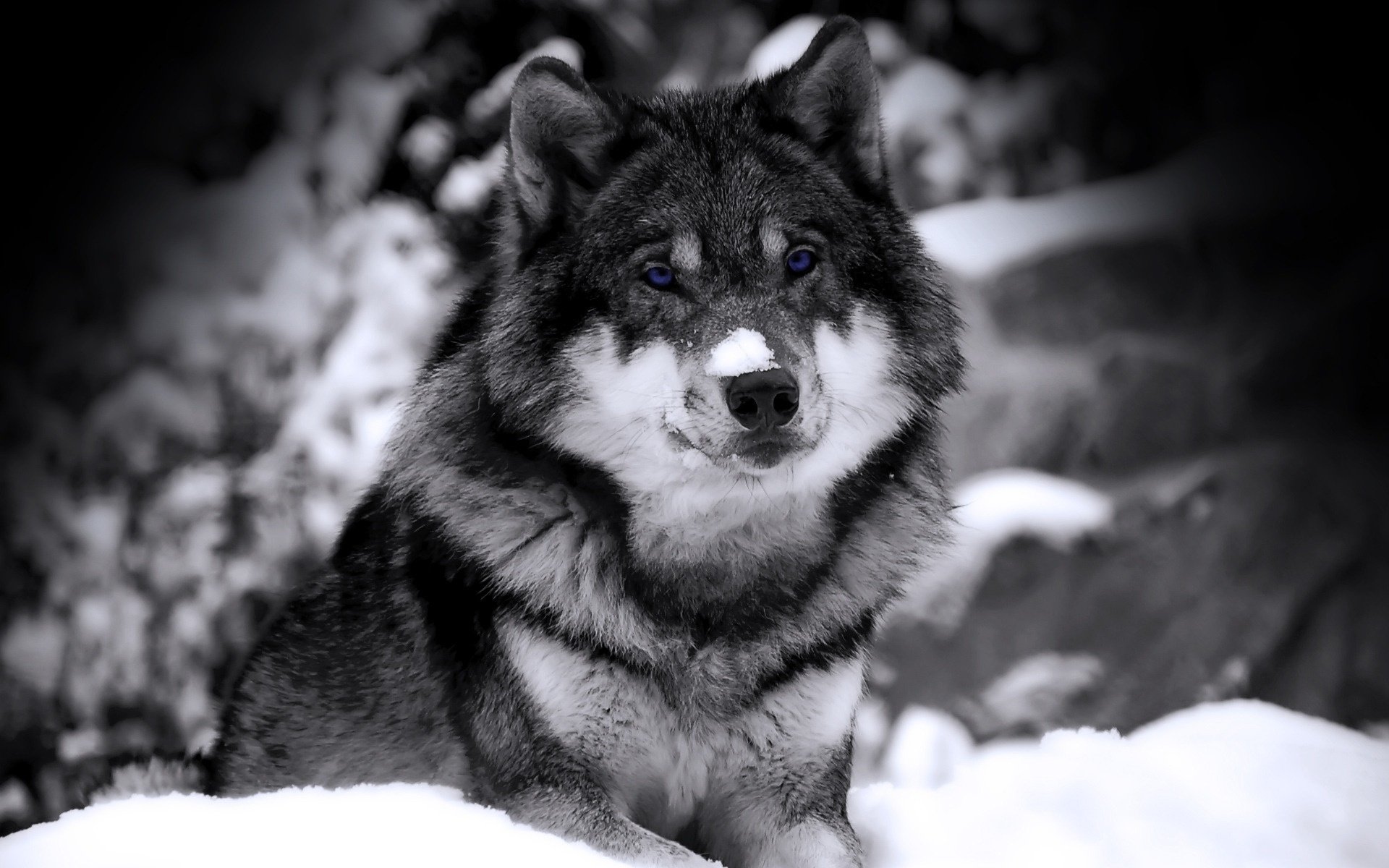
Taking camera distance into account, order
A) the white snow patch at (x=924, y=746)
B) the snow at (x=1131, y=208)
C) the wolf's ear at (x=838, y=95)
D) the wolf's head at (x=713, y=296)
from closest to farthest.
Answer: the wolf's head at (x=713, y=296)
the wolf's ear at (x=838, y=95)
the white snow patch at (x=924, y=746)
the snow at (x=1131, y=208)

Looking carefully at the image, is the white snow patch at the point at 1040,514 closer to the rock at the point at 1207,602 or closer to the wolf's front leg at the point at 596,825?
the rock at the point at 1207,602

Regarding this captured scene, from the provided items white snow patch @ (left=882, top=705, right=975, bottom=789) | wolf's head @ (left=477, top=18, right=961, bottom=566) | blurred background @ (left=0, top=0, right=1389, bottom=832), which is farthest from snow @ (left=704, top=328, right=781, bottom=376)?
white snow patch @ (left=882, top=705, right=975, bottom=789)

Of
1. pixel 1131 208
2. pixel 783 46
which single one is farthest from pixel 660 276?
pixel 1131 208

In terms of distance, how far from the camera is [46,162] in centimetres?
511

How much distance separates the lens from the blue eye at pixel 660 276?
2.39m

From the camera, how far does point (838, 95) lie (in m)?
2.65

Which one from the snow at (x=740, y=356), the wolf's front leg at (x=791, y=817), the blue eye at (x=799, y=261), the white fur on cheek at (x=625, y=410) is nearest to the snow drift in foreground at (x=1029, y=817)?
the wolf's front leg at (x=791, y=817)

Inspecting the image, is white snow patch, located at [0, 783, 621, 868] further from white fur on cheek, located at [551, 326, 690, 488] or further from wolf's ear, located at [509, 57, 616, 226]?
wolf's ear, located at [509, 57, 616, 226]

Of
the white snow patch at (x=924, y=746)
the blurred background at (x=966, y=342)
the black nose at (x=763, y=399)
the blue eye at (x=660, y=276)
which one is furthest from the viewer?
the blurred background at (x=966, y=342)

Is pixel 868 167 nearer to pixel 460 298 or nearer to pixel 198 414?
pixel 460 298

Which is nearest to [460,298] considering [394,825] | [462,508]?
[462,508]

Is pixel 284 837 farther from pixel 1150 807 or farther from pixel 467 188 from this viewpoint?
pixel 467 188

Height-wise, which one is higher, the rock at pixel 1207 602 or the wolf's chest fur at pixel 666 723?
the wolf's chest fur at pixel 666 723

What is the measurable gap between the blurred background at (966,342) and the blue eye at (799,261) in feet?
8.85
